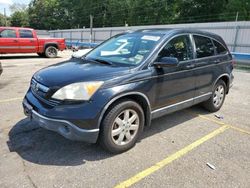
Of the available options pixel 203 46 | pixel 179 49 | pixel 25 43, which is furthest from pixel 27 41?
pixel 179 49

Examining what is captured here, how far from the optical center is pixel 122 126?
3.68 meters

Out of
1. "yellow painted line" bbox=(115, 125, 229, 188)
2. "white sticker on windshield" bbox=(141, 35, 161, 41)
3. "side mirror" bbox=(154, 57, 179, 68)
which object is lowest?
"yellow painted line" bbox=(115, 125, 229, 188)

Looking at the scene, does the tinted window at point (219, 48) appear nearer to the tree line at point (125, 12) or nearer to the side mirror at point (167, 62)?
the side mirror at point (167, 62)

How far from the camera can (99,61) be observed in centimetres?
420

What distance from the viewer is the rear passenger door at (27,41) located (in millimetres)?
14117

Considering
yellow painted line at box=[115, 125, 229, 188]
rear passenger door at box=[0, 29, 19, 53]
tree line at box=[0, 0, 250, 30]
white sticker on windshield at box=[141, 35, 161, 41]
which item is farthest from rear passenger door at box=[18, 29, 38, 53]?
tree line at box=[0, 0, 250, 30]

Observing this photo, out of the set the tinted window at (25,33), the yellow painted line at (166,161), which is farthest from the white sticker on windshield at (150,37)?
the tinted window at (25,33)

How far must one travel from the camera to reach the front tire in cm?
347

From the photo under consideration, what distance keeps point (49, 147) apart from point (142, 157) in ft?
4.51

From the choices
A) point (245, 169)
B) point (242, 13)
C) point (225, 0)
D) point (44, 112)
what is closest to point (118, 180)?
point (44, 112)

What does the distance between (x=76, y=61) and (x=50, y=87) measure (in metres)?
1.05

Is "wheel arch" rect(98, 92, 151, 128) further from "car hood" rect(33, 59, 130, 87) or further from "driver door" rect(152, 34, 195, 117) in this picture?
"car hood" rect(33, 59, 130, 87)

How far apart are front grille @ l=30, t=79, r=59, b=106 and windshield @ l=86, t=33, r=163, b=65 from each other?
1123 mm

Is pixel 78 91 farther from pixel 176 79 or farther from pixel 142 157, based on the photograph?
pixel 176 79
